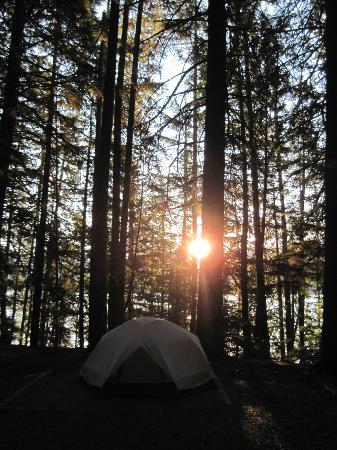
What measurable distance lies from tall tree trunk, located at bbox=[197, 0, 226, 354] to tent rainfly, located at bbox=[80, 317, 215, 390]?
165 cm

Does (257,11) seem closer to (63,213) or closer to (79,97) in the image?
(79,97)

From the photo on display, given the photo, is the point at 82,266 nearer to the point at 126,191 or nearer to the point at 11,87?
the point at 126,191

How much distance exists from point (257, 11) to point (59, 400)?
9.31 meters

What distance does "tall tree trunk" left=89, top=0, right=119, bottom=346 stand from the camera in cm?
1215

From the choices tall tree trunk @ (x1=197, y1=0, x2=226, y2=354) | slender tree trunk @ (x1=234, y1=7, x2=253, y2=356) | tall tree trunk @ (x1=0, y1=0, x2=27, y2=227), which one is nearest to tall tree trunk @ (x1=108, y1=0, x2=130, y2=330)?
tall tree trunk @ (x1=0, y1=0, x2=27, y2=227)

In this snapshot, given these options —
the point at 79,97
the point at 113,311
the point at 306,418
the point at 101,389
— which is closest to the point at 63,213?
the point at 113,311

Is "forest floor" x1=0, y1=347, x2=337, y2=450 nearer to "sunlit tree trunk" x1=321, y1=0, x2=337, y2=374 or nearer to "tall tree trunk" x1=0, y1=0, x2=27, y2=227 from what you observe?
"sunlit tree trunk" x1=321, y1=0, x2=337, y2=374

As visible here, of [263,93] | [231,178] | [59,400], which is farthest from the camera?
[231,178]

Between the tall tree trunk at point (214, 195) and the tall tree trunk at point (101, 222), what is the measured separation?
337cm

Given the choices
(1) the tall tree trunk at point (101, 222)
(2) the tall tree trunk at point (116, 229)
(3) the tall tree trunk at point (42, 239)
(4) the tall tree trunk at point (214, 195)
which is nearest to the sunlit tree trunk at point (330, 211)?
(4) the tall tree trunk at point (214, 195)

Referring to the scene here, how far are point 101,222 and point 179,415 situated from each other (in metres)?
6.87

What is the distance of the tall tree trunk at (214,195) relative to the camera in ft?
32.2

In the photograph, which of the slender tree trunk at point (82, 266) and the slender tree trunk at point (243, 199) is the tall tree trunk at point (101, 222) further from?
the slender tree trunk at point (82, 266)

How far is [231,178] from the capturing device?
520 inches
